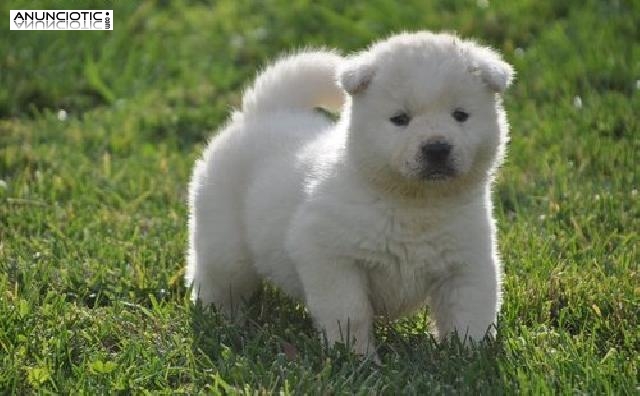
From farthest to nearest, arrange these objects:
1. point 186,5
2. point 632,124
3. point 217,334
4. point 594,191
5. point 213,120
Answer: point 186,5 → point 213,120 → point 632,124 → point 594,191 → point 217,334

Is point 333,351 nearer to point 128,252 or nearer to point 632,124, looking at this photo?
point 128,252

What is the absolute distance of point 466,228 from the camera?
4484 millimetres

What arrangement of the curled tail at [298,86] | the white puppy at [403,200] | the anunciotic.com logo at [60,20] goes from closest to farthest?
the white puppy at [403,200], the curled tail at [298,86], the anunciotic.com logo at [60,20]

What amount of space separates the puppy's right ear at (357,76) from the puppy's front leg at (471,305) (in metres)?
0.76

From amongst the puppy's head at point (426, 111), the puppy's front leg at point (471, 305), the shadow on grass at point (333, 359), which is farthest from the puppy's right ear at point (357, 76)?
the shadow on grass at point (333, 359)

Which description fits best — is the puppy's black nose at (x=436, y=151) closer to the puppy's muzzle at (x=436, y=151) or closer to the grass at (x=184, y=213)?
the puppy's muzzle at (x=436, y=151)

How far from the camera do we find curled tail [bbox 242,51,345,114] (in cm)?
523

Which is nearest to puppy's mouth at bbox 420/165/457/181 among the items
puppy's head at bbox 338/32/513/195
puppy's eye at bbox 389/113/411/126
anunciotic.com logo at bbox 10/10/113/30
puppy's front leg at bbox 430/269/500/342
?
puppy's head at bbox 338/32/513/195

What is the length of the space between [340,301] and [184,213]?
2.03 metres

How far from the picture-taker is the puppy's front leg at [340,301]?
440cm

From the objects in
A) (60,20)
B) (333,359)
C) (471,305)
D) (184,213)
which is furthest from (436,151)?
(60,20)

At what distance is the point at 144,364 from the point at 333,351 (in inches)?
25.5

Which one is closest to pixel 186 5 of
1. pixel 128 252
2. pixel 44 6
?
pixel 44 6

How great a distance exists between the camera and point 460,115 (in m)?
4.39
